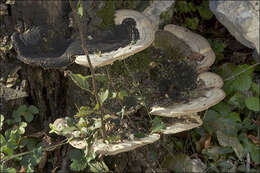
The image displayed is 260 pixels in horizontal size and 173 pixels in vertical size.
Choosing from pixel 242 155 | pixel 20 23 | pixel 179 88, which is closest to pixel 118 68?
pixel 179 88

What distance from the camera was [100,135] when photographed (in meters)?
2.23

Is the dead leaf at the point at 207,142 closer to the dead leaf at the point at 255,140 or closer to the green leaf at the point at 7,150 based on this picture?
the dead leaf at the point at 255,140

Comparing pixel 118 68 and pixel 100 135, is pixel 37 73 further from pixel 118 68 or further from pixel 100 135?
pixel 100 135

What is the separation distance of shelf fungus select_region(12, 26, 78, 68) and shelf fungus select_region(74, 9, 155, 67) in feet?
0.54

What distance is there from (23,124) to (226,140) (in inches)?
75.5

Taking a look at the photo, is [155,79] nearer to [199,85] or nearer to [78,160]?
[199,85]

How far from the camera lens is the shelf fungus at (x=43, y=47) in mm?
2307

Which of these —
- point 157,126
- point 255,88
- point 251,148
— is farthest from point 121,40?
point 251,148

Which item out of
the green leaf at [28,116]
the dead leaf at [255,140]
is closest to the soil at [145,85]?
the green leaf at [28,116]

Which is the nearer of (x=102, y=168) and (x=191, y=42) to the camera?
(x=102, y=168)

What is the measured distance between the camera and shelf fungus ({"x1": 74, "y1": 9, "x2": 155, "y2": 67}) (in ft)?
6.98

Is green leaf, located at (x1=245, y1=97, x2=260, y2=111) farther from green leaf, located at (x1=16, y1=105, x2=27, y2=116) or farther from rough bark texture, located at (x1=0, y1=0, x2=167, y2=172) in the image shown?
green leaf, located at (x1=16, y1=105, x2=27, y2=116)

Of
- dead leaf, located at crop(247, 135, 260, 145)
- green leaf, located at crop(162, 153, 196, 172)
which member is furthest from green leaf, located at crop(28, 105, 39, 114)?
dead leaf, located at crop(247, 135, 260, 145)

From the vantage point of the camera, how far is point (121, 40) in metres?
2.49
